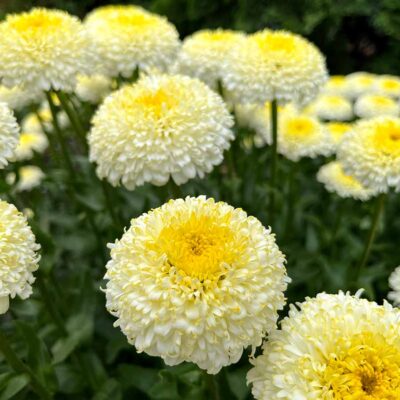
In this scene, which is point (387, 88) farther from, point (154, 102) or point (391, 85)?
point (154, 102)

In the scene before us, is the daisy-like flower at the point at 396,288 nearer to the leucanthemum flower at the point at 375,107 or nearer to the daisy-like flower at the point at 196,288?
the daisy-like flower at the point at 196,288

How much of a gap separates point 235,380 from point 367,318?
87 cm

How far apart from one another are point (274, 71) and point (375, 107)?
115cm

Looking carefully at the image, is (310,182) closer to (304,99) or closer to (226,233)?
(304,99)

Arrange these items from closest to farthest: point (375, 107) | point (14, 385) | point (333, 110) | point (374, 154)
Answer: point (14, 385) < point (374, 154) < point (375, 107) < point (333, 110)

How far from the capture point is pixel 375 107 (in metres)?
2.77

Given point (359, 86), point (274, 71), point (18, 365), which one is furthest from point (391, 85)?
point (18, 365)

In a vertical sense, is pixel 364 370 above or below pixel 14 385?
above

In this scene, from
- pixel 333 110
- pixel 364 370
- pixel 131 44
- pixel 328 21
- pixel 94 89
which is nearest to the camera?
pixel 364 370

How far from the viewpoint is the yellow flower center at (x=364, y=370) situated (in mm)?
902

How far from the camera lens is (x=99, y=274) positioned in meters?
2.54

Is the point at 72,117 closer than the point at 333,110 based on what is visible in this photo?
Yes

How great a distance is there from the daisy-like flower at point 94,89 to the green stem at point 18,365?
1.47m

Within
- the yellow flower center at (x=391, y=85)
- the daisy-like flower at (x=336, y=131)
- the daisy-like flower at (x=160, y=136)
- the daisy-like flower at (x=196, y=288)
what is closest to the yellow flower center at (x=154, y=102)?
the daisy-like flower at (x=160, y=136)
